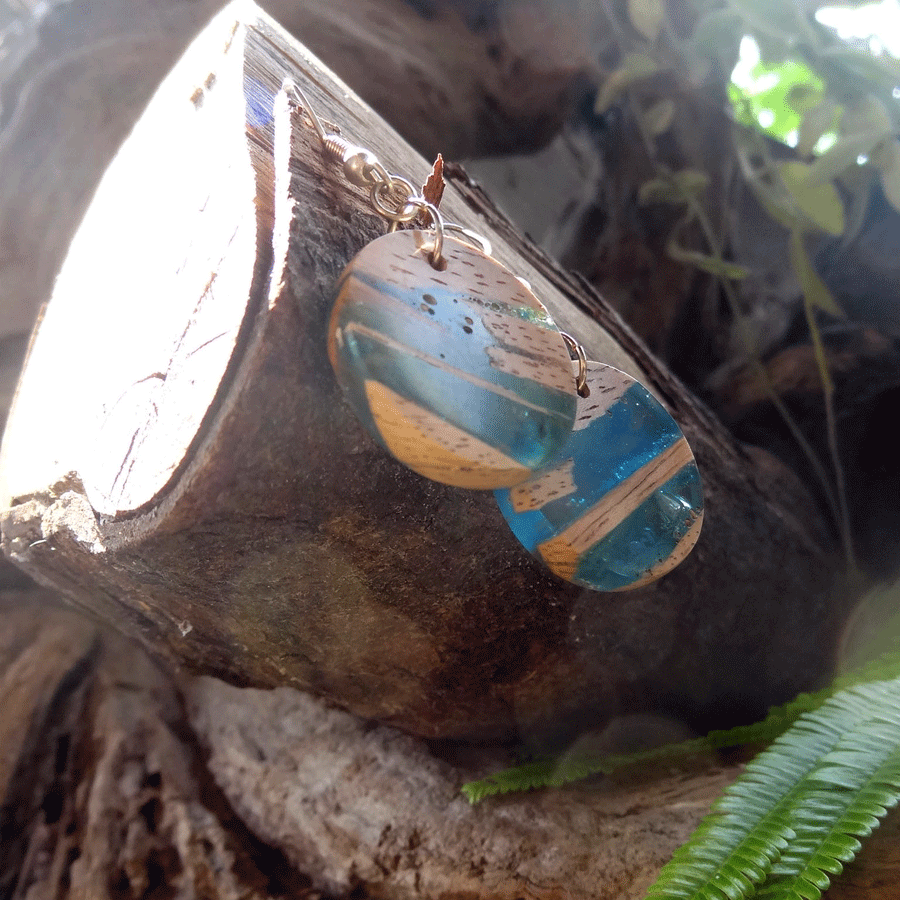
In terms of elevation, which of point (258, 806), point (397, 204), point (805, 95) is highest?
point (805, 95)

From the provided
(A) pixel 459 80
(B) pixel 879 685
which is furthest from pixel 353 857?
(A) pixel 459 80

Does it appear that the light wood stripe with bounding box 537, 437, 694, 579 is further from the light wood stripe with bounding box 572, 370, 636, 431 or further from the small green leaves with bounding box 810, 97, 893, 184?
the small green leaves with bounding box 810, 97, 893, 184

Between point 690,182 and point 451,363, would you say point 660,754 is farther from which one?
point 690,182

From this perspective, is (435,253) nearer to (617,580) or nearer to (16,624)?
(617,580)

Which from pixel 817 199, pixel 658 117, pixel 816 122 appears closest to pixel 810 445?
pixel 817 199

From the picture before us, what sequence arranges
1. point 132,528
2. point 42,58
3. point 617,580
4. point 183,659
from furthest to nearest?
1. point 42,58
2. point 183,659
3. point 617,580
4. point 132,528

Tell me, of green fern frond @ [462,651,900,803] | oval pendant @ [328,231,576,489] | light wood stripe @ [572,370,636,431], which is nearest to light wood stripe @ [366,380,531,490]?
oval pendant @ [328,231,576,489]
